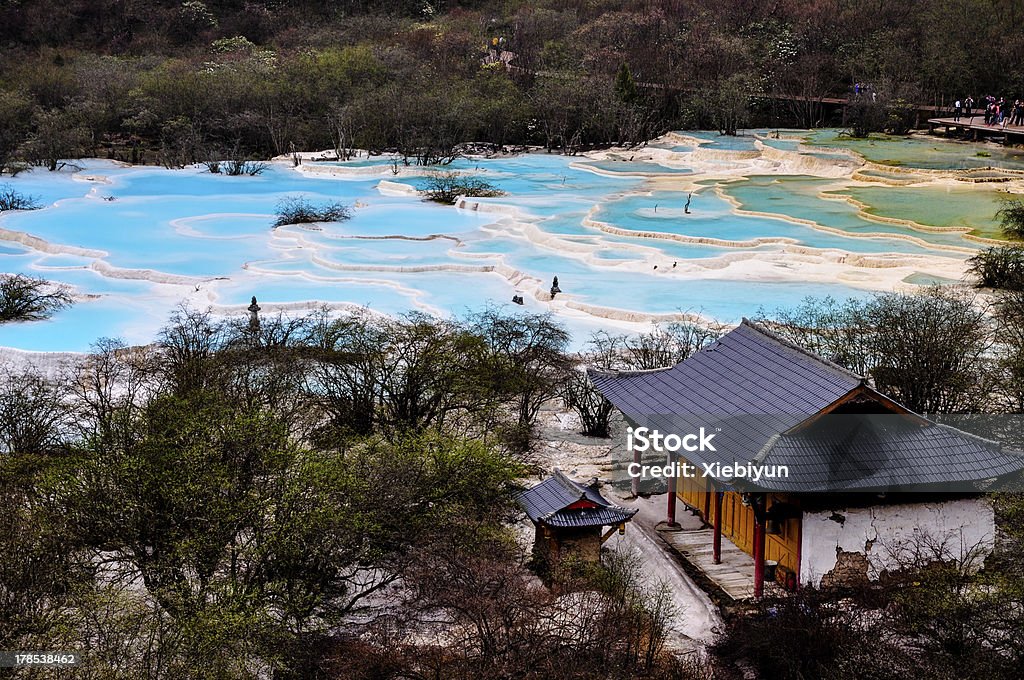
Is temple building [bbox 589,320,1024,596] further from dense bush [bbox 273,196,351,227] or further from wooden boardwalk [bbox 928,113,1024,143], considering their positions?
wooden boardwalk [bbox 928,113,1024,143]

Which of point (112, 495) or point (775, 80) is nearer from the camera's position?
point (112, 495)

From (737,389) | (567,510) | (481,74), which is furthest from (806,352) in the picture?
(481,74)

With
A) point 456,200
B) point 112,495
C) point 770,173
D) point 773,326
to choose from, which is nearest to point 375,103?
point 456,200

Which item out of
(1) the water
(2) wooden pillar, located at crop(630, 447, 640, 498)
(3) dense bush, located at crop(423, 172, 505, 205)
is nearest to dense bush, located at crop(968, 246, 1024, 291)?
(1) the water

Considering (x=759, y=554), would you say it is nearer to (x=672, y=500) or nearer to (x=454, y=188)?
(x=672, y=500)

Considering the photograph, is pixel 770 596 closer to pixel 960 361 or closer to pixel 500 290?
pixel 960 361
